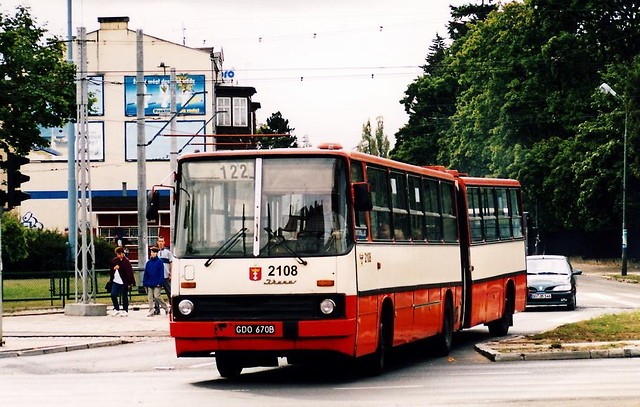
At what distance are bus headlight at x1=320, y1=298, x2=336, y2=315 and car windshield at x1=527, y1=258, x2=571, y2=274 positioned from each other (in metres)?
23.0

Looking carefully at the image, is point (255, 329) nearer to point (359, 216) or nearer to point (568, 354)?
point (359, 216)

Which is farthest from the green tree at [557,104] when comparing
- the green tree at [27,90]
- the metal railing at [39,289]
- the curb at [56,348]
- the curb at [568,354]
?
the curb at [568,354]

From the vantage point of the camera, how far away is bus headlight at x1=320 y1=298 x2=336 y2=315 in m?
17.4

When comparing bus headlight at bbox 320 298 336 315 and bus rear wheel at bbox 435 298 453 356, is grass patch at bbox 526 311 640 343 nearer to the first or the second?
bus rear wheel at bbox 435 298 453 356

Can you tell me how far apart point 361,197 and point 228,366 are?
306 centimetres

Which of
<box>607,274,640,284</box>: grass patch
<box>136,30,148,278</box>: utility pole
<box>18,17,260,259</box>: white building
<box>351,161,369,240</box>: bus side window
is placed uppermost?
<box>18,17,260,259</box>: white building

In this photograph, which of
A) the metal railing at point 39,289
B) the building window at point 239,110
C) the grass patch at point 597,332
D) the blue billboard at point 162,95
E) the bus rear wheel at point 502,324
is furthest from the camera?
the building window at point 239,110

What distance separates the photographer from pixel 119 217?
326 feet

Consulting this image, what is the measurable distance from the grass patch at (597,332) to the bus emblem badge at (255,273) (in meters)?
7.09

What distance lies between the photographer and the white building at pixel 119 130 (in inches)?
3915

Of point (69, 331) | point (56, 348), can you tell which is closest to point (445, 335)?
point (56, 348)

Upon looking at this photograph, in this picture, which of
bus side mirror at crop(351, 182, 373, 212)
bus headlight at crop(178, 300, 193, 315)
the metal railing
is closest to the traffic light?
bus headlight at crop(178, 300, 193, 315)

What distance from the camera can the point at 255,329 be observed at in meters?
17.3

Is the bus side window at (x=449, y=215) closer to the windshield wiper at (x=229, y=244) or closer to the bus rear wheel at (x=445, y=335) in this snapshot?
the bus rear wheel at (x=445, y=335)
